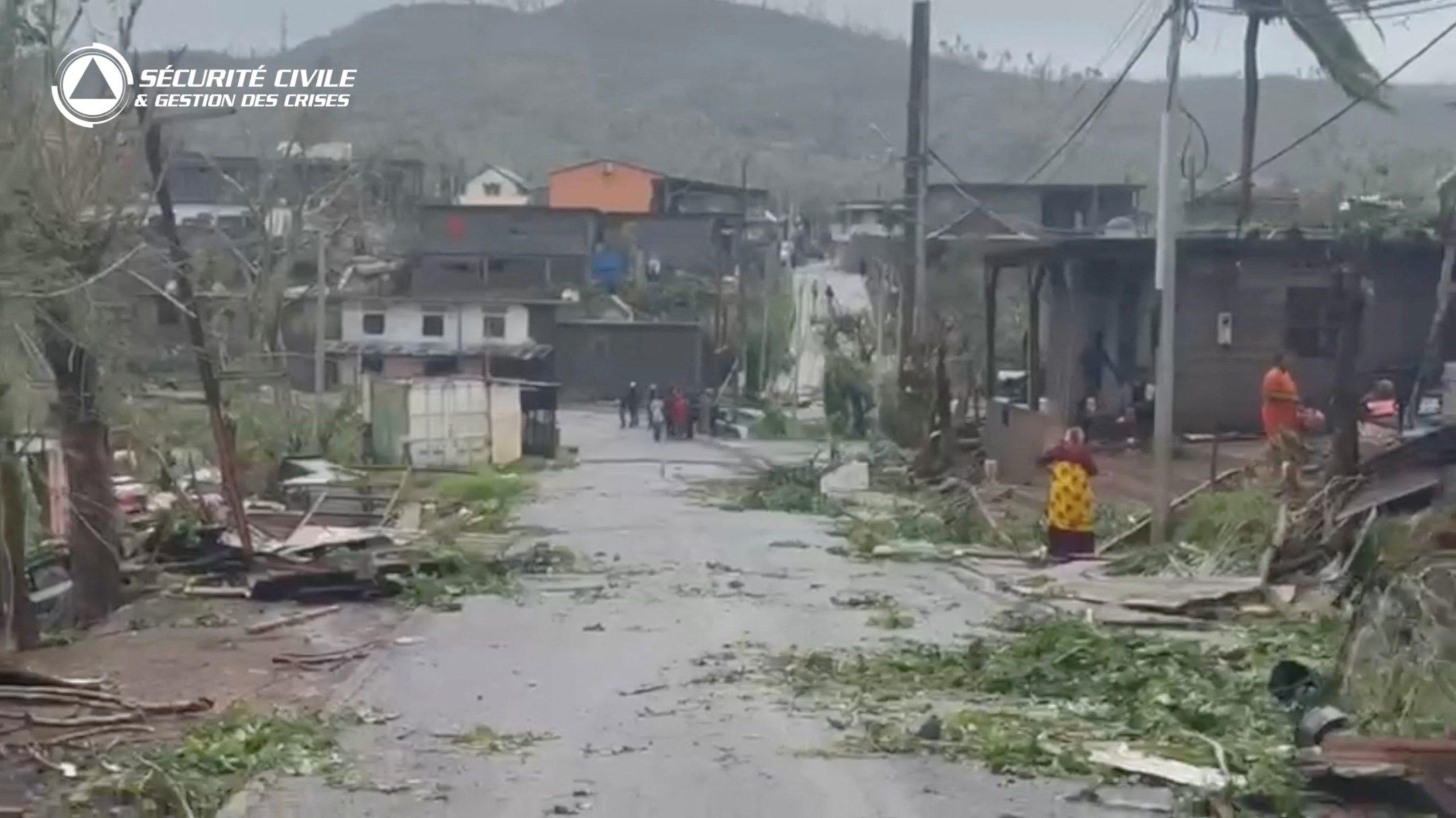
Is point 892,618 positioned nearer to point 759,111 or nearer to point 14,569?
point 14,569

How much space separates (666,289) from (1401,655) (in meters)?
74.8

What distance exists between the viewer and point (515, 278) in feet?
277

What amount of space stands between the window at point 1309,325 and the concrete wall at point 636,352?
45.5 metres

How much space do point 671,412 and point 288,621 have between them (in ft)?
148

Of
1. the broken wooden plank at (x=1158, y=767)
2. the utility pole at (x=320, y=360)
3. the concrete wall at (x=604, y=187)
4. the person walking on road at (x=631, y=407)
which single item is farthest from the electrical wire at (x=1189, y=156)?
the concrete wall at (x=604, y=187)

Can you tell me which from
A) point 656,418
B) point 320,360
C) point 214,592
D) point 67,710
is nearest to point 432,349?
point 656,418

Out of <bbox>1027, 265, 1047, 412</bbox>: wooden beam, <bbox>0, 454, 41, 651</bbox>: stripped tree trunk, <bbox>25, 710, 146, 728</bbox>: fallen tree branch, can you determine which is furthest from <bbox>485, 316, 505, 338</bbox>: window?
<bbox>25, 710, 146, 728</bbox>: fallen tree branch

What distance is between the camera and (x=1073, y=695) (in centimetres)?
1547

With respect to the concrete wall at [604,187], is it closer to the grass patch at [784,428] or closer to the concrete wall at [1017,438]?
the grass patch at [784,428]

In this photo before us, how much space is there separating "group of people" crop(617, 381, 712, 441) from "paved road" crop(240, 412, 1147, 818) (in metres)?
36.2

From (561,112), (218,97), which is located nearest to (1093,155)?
(561,112)

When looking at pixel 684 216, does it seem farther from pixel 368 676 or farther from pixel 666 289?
pixel 368 676

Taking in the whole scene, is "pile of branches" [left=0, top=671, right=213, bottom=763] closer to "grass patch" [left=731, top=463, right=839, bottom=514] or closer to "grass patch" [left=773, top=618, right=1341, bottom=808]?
"grass patch" [left=773, top=618, right=1341, bottom=808]

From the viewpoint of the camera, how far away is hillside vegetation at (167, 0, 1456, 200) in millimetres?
105500
